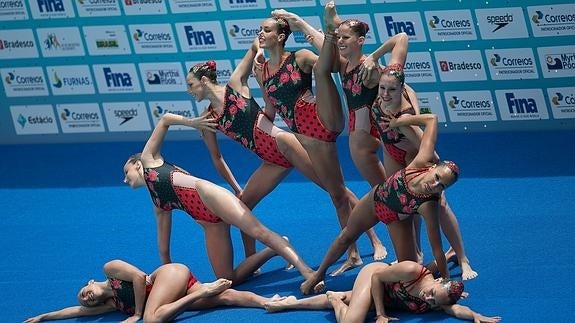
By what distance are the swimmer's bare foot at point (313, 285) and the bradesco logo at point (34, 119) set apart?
568 centimetres

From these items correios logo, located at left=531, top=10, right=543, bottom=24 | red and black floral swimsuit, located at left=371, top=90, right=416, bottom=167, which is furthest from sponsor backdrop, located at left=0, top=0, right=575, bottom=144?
red and black floral swimsuit, located at left=371, top=90, right=416, bottom=167

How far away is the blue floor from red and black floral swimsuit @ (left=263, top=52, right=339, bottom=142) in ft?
3.16

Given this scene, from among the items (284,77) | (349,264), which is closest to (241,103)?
(284,77)

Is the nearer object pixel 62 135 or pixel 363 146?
pixel 363 146

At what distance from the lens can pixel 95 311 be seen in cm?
813

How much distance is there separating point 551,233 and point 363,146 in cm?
156

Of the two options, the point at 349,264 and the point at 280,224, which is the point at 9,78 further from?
the point at 349,264

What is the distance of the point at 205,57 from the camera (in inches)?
484

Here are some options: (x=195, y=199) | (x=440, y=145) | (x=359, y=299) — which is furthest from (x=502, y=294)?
(x=440, y=145)

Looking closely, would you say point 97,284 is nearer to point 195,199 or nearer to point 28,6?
point 195,199

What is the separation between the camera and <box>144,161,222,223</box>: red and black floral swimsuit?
824 cm

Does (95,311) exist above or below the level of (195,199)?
below

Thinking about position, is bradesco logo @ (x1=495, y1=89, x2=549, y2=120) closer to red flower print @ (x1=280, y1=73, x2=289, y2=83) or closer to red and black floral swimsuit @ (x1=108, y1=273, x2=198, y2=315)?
red flower print @ (x1=280, y1=73, x2=289, y2=83)

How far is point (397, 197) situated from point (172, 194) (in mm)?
1613
